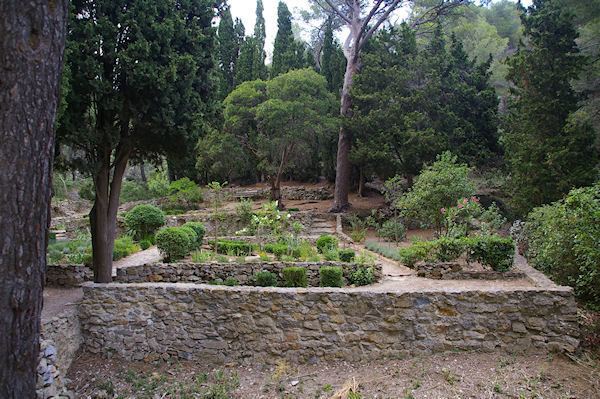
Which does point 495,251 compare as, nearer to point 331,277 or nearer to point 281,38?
point 331,277

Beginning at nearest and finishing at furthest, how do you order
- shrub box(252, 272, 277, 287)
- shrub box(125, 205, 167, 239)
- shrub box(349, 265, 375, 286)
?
shrub box(349, 265, 375, 286)
shrub box(252, 272, 277, 287)
shrub box(125, 205, 167, 239)

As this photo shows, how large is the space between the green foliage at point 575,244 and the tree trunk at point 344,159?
11260 millimetres

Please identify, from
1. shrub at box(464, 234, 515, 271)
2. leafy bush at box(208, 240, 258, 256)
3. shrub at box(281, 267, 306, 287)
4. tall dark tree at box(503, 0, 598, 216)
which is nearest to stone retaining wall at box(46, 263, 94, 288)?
leafy bush at box(208, 240, 258, 256)

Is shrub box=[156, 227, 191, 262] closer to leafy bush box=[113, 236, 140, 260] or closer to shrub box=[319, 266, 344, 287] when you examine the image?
leafy bush box=[113, 236, 140, 260]

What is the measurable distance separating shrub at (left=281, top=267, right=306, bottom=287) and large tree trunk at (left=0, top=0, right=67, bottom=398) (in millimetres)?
5776

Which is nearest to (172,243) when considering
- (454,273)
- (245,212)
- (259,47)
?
(245,212)

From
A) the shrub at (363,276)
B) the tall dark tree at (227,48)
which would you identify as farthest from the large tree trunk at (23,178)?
the tall dark tree at (227,48)

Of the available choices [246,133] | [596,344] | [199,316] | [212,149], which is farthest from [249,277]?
[246,133]

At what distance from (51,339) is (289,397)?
3887 mm

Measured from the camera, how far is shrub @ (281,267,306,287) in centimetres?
761

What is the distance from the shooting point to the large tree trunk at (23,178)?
1.90 m

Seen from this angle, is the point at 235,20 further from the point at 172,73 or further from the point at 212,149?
the point at 172,73

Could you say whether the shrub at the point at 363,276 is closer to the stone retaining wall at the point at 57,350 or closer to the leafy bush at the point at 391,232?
the stone retaining wall at the point at 57,350

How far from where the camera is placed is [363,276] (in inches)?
310
